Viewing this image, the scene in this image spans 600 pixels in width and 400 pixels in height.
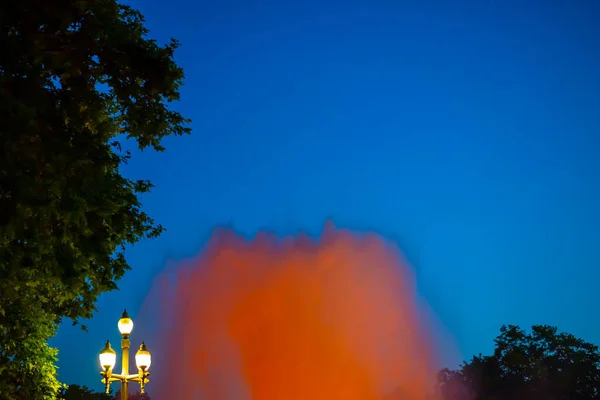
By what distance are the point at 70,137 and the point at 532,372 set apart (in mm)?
66346

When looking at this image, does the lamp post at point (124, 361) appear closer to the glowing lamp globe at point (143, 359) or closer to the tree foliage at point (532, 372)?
the glowing lamp globe at point (143, 359)

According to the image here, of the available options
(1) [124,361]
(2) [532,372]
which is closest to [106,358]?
(1) [124,361]

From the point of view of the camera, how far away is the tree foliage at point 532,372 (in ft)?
219

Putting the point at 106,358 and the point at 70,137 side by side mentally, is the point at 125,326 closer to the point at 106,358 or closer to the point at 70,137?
the point at 106,358

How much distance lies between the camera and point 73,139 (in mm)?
9930

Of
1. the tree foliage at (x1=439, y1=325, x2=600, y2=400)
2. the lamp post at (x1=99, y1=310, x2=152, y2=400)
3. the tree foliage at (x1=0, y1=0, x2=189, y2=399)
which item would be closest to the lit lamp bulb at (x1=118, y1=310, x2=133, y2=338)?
the lamp post at (x1=99, y1=310, x2=152, y2=400)

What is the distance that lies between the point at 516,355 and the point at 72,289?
64.4 meters

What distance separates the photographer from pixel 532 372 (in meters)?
67.8

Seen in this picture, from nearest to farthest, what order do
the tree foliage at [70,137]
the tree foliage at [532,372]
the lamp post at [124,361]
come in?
1. the tree foliage at [70,137]
2. the lamp post at [124,361]
3. the tree foliage at [532,372]

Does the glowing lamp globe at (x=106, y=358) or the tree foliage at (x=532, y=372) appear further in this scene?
the tree foliage at (x=532, y=372)

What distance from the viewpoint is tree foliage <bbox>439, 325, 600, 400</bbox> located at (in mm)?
66625

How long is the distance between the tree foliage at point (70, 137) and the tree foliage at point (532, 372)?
62977 mm

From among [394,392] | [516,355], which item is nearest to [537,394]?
[516,355]

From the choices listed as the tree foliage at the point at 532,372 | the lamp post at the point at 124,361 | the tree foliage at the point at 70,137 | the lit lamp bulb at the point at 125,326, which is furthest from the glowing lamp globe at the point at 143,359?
the tree foliage at the point at 532,372
